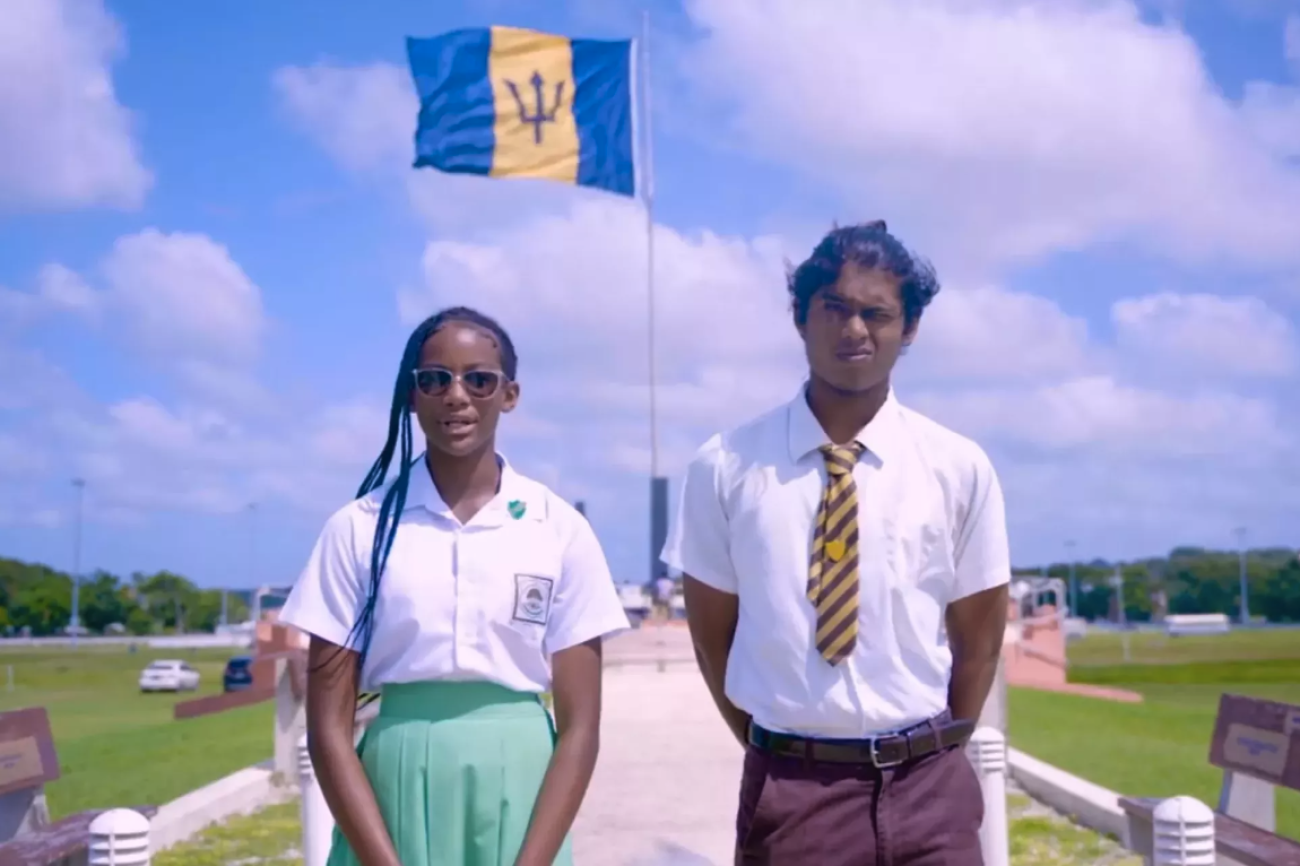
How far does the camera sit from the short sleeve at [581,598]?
296 centimetres

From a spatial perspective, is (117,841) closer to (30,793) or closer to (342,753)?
(30,793)

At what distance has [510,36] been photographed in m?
18.7

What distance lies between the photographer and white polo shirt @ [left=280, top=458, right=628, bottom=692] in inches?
113

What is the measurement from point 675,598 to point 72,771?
658 inches

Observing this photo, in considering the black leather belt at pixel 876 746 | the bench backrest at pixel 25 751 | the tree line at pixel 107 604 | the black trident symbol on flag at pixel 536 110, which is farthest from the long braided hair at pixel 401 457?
the tree line at pixel 107 604

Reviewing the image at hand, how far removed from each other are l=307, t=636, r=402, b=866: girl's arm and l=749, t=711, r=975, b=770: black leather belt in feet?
2.77

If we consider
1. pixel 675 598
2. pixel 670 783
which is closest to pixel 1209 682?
pixel 675 598

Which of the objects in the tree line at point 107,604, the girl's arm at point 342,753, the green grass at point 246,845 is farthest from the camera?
the tree line at point 107,604

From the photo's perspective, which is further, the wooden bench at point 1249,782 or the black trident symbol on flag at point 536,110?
the black trident symbol on flag at point 536,110

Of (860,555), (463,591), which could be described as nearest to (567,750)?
(463,591)

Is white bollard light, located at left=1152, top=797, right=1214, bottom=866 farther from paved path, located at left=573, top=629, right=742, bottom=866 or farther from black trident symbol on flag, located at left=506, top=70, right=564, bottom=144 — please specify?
black trident symbol on flag, located at left=506, top=70, right=564, bottom=144

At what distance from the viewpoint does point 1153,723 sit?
16.3 m

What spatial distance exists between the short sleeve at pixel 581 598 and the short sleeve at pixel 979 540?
76 centimetres

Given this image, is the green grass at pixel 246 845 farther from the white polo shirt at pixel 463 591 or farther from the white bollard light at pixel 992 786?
the white polo shirt at pixel 463 591
